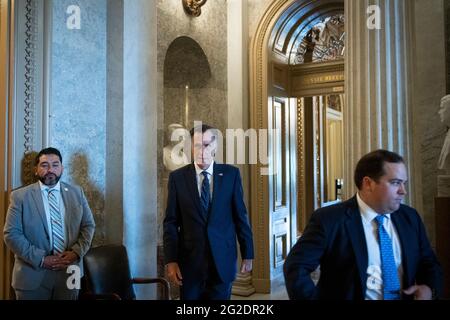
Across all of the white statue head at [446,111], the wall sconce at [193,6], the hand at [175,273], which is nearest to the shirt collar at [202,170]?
the hand at [175,273]

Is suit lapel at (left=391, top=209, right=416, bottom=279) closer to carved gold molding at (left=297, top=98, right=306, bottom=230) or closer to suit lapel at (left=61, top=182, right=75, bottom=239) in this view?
suit lapel at (left=61, top=182, right=75, bottom=239)

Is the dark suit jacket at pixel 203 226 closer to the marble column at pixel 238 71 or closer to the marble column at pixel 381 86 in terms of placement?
the marble column at pixel 381 86

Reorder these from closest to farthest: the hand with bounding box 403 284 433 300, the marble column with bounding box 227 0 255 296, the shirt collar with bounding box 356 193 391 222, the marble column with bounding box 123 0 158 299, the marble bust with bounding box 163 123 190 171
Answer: the hand with bounding box 403 284 433 300, the shirt collar with bounding box 356 193 391 222, the marble column with bounding box 123 0 158 299, the marble bust with bounding box 163 123 190 171, the marble column with bounding box 227 0 255 296

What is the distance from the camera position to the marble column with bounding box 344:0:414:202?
3.05 meters

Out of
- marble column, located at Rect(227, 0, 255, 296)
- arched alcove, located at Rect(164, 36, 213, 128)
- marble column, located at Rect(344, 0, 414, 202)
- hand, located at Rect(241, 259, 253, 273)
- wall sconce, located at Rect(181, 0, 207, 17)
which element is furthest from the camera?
marble column, located at Rect(227, 0, 255, 296)

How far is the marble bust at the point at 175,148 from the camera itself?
4816 millimetres

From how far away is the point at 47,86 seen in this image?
10.6 ft

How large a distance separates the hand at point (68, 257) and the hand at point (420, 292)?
2121 mm

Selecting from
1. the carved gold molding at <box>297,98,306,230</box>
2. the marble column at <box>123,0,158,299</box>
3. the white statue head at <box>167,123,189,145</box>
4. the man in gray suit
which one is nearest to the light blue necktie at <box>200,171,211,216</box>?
the man in gray suit

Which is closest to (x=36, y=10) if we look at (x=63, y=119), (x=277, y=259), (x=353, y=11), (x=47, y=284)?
(x=63, y=119)

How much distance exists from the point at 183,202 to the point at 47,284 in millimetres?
1076

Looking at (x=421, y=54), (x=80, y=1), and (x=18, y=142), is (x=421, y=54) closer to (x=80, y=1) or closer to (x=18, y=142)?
(x=80, y=1)

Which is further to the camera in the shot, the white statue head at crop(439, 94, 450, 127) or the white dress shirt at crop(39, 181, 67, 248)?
the white statue head at crop(439, 94, 450, 127)

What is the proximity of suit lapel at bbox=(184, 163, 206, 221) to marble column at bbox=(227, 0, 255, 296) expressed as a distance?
9.12ft
